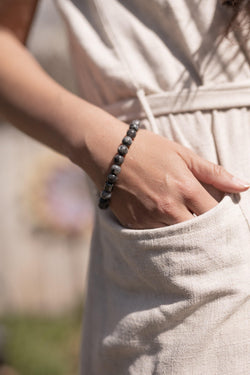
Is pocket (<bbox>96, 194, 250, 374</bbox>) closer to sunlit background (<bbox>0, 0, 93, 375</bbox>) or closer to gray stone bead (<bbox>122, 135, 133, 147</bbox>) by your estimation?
gray stone bead (<bbox>122, 135, 133, 147</bbox>)

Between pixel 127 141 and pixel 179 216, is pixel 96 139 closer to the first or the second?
pixel 127 141

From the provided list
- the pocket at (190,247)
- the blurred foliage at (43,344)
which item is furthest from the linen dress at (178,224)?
the blurred foliage at (43,344)

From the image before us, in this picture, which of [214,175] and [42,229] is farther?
[42,229]

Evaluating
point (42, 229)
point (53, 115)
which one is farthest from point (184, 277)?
point (42, 229)

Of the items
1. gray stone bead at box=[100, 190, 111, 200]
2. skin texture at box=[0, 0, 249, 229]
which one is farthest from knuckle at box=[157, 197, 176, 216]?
gray stone bead at box=[100, 190, 111, 200]

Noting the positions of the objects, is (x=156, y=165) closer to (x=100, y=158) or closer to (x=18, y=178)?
(x=100, y=158)

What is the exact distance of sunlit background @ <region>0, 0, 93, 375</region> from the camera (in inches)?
123

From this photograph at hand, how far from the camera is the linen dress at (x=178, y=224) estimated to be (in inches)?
33.3

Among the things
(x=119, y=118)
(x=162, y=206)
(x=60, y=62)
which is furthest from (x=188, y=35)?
(x=60, y=62)

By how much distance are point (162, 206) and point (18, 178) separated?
7.85ft

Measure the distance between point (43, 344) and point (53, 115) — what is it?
218 cm

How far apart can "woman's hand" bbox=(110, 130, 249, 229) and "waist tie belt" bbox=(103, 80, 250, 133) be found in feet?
0.22

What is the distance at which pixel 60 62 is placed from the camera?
10.1 ft

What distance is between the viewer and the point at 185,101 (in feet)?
3.05
